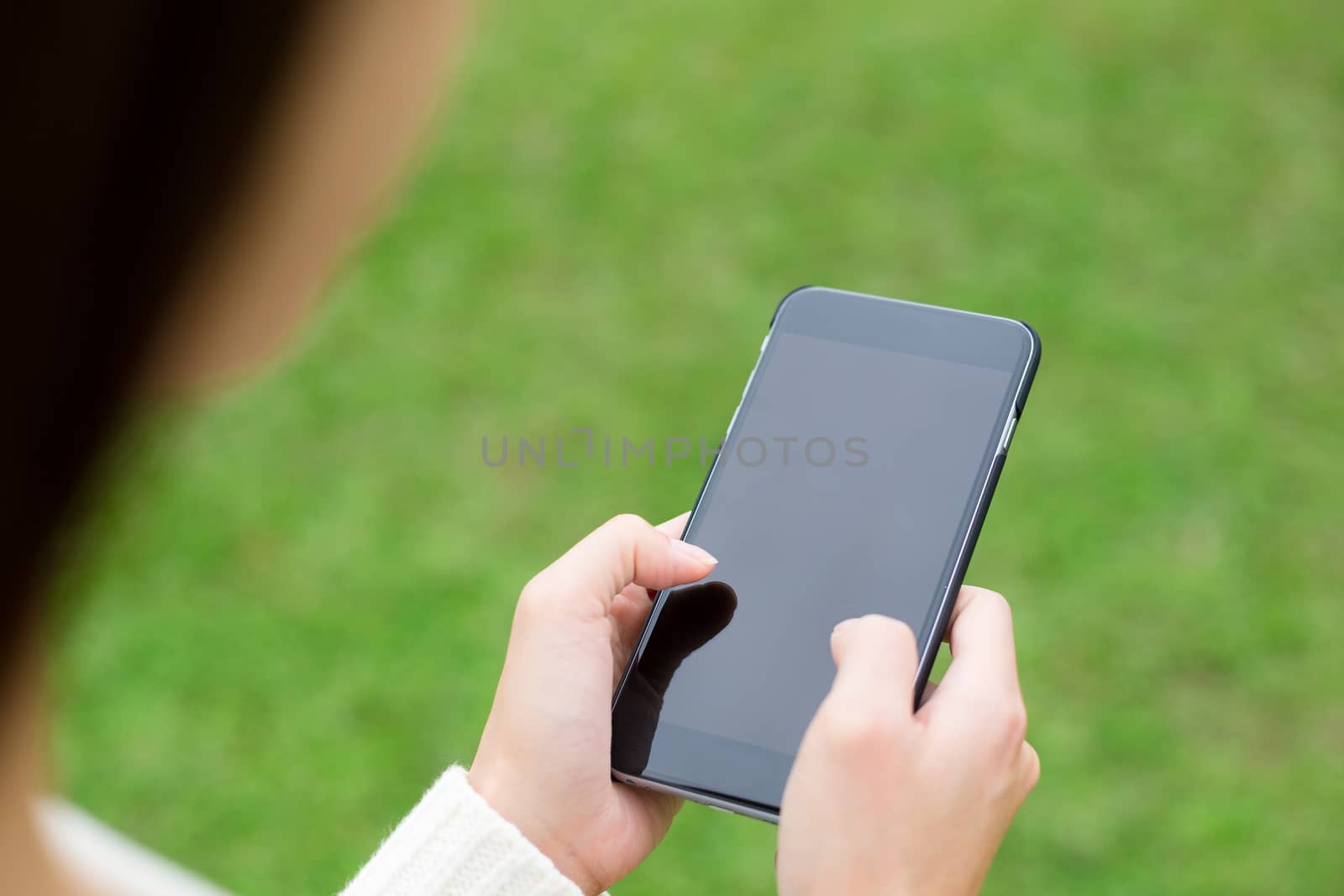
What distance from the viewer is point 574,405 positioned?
2.99 meters

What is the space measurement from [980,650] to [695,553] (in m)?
0.33

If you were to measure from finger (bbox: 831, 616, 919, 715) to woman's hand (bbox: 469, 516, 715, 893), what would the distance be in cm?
22

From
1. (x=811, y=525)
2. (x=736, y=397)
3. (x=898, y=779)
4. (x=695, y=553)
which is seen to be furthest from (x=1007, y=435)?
(x=736, y=397)

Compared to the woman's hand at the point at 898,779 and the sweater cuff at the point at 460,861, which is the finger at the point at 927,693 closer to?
the woman's hand at the point at 898,779

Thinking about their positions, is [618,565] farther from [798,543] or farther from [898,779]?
[898,779]

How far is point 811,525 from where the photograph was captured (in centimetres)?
147

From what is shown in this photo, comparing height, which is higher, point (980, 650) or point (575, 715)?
point (980, 650)

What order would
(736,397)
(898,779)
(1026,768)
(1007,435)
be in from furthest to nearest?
(736,397), (1007,435), (1026,768), (898,779)

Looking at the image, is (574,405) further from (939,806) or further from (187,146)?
(187,146)

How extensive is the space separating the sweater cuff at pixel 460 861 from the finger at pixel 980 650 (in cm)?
46

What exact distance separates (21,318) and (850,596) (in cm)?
117

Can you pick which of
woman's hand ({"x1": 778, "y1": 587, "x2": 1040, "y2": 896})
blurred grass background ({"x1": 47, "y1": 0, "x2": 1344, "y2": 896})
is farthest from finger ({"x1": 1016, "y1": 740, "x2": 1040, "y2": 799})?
blurred grass background ({"x1": 47, "y1": 0, "x2": 1344, "y2": 896})

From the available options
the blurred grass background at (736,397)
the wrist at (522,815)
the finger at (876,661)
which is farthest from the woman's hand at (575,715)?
the blurred grass background at (736,397)

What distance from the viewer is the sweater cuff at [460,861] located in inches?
48.5
